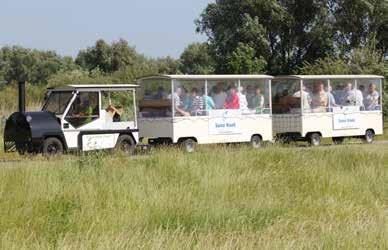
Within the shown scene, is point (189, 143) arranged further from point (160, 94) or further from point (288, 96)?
point (288, 96)

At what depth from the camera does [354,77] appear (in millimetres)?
27844

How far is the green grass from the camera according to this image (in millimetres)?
9031

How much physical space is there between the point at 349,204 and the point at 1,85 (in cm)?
6101

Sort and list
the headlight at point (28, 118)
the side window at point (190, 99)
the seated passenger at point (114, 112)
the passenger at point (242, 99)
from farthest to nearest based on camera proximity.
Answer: the passenger at point (242, 99) → the side window at point (190, 99) → the seated passenger at point (114, 112) → the headlight at point (28, 118)

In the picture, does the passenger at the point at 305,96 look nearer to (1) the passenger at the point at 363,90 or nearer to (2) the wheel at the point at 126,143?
(1) the passenger at the point at 363,90

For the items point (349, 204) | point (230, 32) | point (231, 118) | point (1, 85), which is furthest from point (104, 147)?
point (1, 85)

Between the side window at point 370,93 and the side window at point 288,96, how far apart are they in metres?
2.61

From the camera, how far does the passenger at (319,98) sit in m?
26.9

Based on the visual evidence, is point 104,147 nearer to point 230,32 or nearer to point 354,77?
point 354,77

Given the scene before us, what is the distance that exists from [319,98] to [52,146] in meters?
10.5

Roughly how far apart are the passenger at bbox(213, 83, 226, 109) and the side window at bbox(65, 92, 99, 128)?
4.36 m

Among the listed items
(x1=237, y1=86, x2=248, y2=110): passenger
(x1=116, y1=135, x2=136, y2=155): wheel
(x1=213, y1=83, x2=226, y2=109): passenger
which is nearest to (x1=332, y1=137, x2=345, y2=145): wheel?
(x1=237, y1=86, x2=248, y2=110): passenger

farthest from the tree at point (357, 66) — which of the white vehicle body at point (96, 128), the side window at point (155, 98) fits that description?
the white vehicle body at point (96, 128)

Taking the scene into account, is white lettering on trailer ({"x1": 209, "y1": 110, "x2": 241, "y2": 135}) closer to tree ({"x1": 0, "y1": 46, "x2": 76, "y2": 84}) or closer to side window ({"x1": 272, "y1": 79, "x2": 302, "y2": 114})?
side window ({"x1": 272, "y1": 79, "x2": 302, "y2": 114})
